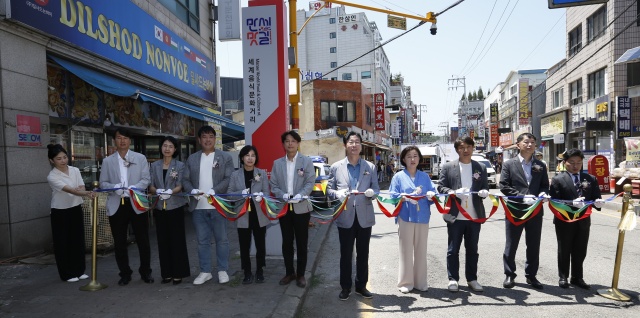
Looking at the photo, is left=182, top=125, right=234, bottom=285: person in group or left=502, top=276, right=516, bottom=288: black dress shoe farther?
left=182, top=125, right=234, bottom=285: person in group

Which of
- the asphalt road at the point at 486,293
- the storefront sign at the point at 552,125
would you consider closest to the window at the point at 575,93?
the storefront sign at the point at 552,125

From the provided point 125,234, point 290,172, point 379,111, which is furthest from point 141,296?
point 379,111

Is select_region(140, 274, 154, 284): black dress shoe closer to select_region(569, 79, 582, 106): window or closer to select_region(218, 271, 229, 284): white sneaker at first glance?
select_region(218, 271, 229, 284): white sneaker

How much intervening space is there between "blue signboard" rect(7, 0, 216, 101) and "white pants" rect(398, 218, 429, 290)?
20.5ft

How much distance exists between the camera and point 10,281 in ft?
17.7

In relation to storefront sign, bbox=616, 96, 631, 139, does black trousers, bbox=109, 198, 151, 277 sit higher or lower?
lower

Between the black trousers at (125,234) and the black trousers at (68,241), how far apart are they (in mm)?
639

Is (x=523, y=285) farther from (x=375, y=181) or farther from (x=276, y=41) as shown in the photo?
(x=276, y=41)

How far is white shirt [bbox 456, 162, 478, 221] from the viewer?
500 centimetres

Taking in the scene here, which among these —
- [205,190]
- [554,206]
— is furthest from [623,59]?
→ [205,190]

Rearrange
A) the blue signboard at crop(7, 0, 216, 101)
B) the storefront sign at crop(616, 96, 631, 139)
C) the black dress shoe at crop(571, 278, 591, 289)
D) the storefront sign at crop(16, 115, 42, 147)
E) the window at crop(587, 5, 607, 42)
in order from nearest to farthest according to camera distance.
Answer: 1. the black dress shoe at crop(571, 278, 591, 289)
2. the storefront sign at crop(16, 115, 42, 147)
3. the blue signboard at crop(7, 0, 216, 101)
4. the storefront sign at crop(616, 96, 631, 139)
5. the window at crop(587, 5, 607, 42)

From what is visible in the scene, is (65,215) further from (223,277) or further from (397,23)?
(397,23)

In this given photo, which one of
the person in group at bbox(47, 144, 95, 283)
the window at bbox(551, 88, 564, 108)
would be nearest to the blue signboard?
the person in group at bbox(47, 144, 95, 283)

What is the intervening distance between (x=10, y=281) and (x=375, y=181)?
4828 millimetres
